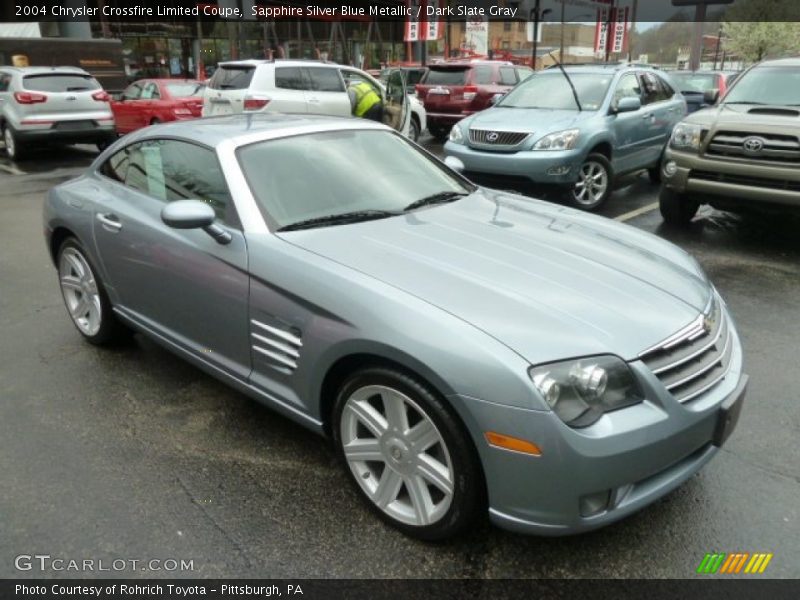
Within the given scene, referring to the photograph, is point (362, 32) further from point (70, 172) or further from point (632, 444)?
point (632, 444)

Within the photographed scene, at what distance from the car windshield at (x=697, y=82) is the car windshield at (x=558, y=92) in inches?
274

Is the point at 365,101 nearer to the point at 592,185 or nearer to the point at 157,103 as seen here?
the point at 157,103

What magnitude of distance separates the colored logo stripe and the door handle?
316 centimetres

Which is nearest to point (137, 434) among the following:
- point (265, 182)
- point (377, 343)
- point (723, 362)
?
point (265, 182)

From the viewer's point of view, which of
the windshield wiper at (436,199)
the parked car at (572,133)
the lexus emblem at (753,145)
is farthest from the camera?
the parked car at (572,133)

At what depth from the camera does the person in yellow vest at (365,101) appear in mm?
11562

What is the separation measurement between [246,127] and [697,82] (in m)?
14.0

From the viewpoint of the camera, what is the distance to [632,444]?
2.07 metres

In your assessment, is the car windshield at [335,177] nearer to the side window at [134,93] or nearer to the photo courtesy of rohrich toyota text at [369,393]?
the photo courtesy of rohrich toyota text at [369,393]

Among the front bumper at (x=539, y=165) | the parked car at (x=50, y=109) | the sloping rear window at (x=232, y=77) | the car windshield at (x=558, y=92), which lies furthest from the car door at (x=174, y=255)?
the parked car at (x=50, y=109)

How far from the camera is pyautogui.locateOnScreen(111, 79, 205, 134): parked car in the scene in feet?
42.1

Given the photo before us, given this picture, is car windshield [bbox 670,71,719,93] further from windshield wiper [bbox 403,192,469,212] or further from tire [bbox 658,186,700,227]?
windshield wiper [bbox 403,192,469,212]

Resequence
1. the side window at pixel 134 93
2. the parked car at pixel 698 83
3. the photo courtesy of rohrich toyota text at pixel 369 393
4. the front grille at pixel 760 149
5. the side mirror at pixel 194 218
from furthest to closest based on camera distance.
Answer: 1. the side window at pixel 134 93
2. the parked car at pixel 698 83
3. the front grille at pixel 760 149
4. the side mirror at pixel 194 218
5. the photo courtesy of rohrich toyota text at pixel 369 393

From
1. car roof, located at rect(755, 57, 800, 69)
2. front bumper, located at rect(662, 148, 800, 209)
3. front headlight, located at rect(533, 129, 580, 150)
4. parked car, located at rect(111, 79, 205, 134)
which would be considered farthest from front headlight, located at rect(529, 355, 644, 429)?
parked car, located at rect(111, 79, 205, 134)
